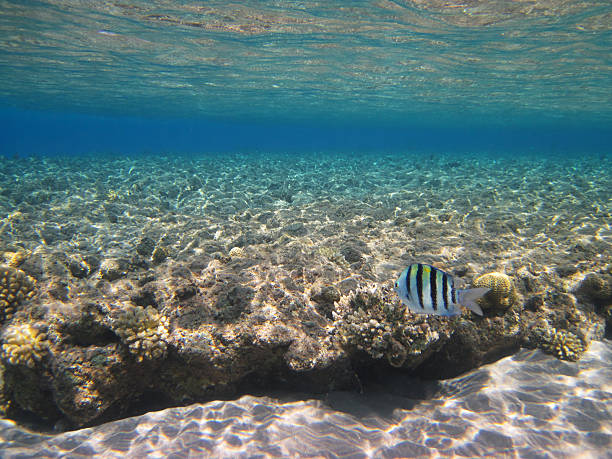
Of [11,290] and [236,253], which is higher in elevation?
[236,253]

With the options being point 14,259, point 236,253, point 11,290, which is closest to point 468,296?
point 236,253

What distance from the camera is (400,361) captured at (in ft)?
13.3

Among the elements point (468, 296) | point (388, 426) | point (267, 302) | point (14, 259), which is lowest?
point (388, 426)

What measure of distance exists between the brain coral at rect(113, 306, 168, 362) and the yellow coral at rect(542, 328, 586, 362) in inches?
231

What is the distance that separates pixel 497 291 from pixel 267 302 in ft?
11.9

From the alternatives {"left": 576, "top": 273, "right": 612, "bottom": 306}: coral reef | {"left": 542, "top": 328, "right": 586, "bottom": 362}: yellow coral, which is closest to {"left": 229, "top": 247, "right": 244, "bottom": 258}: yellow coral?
{"left": 542, "top": 328, "right": 586, "bottom": 362}: yellow coral

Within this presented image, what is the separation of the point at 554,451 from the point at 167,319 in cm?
496

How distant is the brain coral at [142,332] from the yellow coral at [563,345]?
5877 mm

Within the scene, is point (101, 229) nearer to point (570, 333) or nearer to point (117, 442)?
point (117, 442)

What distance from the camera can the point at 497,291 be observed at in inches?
198

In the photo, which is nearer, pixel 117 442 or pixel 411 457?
pixel 411 457

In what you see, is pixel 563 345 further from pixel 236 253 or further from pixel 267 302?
pixel 236 253

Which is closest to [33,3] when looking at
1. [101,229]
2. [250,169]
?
[101,229]

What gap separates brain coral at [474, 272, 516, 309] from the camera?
5016 mm
